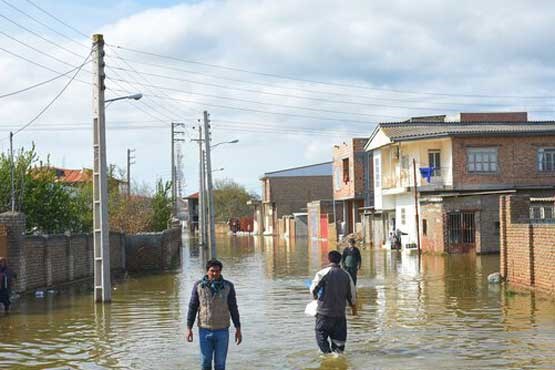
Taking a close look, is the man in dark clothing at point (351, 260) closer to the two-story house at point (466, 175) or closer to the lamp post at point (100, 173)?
the lamp post at point (100, 173)

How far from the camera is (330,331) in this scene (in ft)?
42.1

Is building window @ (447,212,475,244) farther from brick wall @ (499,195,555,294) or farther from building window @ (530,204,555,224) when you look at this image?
brick wall @ (499,195,555,294)

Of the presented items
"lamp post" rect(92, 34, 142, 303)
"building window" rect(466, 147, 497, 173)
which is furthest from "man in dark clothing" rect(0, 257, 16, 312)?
"building window" rect(466, 147, 497, 173)

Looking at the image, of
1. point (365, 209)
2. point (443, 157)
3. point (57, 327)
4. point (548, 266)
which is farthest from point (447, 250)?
point (57, 327)

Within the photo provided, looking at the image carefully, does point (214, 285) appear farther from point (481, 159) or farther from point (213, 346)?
point (481, 159)

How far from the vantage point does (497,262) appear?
36250 mm

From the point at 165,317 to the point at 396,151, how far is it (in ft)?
112

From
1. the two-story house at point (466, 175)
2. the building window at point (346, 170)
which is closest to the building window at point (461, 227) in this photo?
the two-story house at point (466, 175)

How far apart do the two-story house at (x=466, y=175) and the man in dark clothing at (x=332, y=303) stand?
100ft

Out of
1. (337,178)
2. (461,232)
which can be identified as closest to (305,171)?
(337,178)

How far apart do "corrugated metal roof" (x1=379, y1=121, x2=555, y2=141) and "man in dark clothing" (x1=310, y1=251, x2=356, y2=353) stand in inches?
1352

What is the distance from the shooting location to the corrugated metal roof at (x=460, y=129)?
46.3 m

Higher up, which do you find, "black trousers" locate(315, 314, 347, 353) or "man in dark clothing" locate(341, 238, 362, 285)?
"man in dark clothing" locate(341, 238, 362, 285)

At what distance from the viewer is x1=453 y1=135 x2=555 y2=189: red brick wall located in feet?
153
